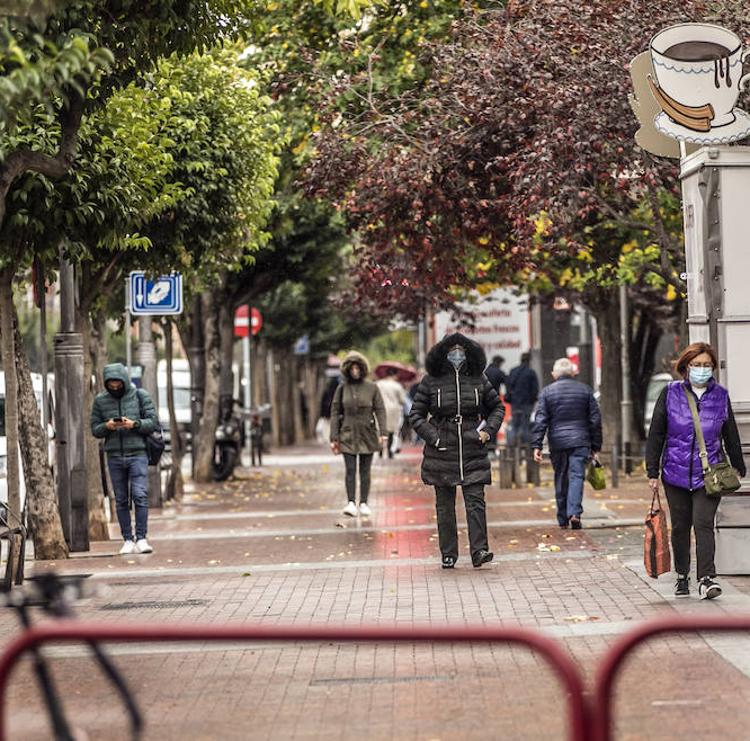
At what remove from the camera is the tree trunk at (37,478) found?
50.5 feet

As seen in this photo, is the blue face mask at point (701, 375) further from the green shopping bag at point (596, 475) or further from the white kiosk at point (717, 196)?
the green shopping bag at point (596, 475)

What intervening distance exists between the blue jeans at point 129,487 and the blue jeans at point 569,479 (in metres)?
4.02

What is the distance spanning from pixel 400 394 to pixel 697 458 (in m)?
25.8

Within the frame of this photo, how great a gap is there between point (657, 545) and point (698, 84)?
3542 mm

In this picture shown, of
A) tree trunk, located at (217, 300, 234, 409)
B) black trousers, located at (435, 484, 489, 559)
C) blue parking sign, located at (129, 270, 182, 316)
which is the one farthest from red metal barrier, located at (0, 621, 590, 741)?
tree trunk, located at (217, 300, 234, 409)

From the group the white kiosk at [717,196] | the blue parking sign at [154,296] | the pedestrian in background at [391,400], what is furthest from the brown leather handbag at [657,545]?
the pedestrian in background at [391,400]

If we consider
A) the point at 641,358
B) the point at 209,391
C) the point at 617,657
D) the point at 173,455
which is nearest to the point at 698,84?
the point at 617,657

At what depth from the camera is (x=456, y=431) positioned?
13.8m

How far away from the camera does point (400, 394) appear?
3697 centimetres

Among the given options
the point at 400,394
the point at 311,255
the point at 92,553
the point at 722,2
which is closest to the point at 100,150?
the point at 92,553

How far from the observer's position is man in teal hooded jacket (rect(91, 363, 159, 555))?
52.2 feet

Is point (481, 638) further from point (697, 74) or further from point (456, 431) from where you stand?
point (456, 431)

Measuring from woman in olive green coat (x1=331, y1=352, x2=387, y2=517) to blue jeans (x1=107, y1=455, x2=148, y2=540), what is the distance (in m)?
3.33

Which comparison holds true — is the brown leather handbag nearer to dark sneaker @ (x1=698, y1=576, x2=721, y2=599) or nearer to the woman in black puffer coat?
dark sneaker @ (x1=698, y1=576, x2=721, y2=599)
